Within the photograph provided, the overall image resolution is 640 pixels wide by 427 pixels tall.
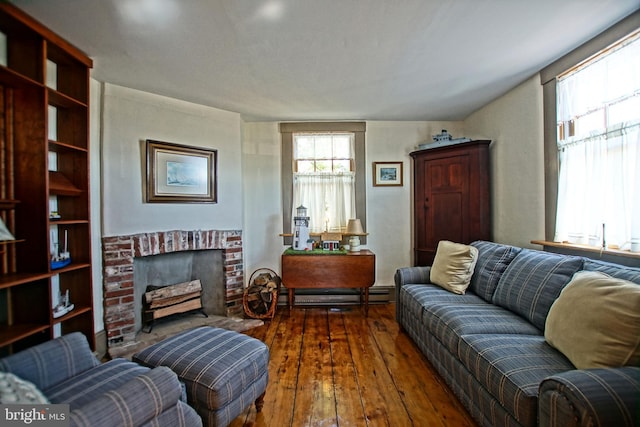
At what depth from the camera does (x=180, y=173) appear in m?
2.74

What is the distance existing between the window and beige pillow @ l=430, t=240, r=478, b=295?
46.8 inches

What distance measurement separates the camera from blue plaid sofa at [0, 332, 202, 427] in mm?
903

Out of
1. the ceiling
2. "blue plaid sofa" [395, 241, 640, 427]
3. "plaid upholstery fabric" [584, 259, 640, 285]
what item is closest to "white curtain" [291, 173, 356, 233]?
the ceiling

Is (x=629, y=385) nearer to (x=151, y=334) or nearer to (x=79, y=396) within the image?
(x=79, y=396)

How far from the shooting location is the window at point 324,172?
11.3 feet

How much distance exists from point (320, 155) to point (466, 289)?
7.11ft

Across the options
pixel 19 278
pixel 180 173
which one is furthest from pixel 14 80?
pixel 180 173

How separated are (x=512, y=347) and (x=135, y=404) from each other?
1651mm

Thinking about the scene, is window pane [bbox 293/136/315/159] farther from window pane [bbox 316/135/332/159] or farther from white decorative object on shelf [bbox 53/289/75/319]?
white decorative object on shelf [bbox 53/289/75/319]

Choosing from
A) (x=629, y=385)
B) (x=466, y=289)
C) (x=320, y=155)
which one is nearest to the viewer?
Result: (x=629, y=385)

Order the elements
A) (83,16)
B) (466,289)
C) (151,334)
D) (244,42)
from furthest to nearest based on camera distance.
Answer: (151,334)
(466,289)
(244,42)
(83,16)

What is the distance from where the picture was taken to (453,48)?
1.92 metres

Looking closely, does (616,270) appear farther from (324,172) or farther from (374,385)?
(324,172)

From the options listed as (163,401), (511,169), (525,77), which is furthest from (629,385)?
(525,77)
